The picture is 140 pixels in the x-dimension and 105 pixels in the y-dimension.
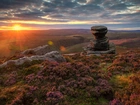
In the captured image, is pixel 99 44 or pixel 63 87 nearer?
pixel 63 87

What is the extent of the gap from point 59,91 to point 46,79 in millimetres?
2359

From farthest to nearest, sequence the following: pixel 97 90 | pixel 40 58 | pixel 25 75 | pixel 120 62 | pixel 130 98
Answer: pixel 120 62, pixel 40 58, pixel 25 75, pixel 97 90, pixel 130 98

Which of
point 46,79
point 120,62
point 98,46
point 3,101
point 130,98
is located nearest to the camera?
point 130,98

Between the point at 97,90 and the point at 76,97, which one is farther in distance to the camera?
the point at 97,90

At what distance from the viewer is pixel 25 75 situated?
15258 millimetres

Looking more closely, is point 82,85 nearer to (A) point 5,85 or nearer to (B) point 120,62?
(A) point 5,85

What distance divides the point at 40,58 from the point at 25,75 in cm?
492

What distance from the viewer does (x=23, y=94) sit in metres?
11.2

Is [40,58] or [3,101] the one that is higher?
[40,58]

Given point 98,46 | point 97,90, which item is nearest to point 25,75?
point 97,90

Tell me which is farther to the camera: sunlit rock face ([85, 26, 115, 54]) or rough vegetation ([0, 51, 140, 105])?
sunlit rock face ([85, 26, 115, 54])

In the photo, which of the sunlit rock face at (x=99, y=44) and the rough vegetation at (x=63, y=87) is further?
the sunlit rock face at (x=99, y=44)

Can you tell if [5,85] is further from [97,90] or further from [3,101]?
[97,90]

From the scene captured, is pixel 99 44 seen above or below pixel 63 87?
above
